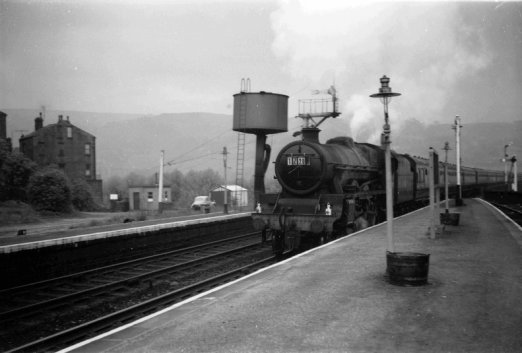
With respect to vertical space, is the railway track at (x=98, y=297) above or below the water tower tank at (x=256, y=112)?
below

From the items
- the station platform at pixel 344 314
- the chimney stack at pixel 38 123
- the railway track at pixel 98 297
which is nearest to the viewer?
the station platform at pixel 344 314

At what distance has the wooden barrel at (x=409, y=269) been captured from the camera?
749 centimetres

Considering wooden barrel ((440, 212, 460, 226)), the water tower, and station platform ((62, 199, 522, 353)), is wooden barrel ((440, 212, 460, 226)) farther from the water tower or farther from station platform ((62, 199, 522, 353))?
the water tower

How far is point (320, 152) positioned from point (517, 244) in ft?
19.6

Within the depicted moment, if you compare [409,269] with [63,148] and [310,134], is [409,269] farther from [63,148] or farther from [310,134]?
[63,148]

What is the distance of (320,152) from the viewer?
13.5 m

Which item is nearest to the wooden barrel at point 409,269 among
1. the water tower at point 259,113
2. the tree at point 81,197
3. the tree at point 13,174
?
the water tower at point 259,113

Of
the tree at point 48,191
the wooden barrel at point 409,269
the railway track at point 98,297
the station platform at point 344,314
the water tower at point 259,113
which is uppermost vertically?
the water tower at point 259,113

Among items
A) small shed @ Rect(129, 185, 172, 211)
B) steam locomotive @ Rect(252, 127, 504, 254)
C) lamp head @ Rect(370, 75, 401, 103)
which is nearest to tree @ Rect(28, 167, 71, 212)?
small shed @ Rect(129, 185, 172, 211)

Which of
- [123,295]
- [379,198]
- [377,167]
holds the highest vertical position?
[377,167]

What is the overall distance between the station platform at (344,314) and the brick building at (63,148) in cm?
4419

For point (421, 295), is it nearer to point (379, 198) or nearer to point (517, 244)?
point (517, 244)

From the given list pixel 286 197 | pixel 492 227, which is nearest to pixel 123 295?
pixel 286 197

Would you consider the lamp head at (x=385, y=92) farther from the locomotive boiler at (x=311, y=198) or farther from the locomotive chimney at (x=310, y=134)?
the locomotive chimney at (x=310, y=134)
